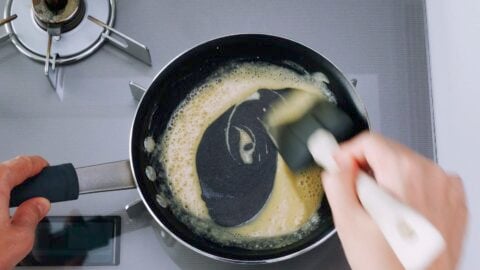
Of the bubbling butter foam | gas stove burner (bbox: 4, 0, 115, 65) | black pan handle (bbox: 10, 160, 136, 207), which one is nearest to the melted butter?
the bubbling butter foam

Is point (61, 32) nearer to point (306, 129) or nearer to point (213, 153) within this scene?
point (213, 153)

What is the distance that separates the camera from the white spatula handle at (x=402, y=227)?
462 millimetres

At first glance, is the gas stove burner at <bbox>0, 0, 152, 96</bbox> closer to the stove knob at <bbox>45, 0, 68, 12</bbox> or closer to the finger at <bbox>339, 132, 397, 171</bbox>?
the stove knob at <bbox>45, 0, 68, 12</bbox>

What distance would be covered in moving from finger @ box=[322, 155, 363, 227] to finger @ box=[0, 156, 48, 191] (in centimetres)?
35

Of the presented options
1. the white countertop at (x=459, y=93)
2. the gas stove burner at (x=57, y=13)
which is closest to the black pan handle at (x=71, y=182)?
the gas stove burner at (x=57, y=13)

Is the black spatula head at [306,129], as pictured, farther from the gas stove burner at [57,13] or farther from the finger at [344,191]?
the gas stove burner at [57,13]

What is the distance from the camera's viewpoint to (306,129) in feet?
2.30

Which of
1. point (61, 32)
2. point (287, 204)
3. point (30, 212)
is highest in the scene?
point (61, 32)

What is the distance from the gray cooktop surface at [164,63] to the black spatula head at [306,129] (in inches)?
5.3

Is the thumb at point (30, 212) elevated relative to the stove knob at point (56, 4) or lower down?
lower down

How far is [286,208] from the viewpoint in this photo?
0.81m

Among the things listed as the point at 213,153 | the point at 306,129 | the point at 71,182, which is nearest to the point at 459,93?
the point at 306,129

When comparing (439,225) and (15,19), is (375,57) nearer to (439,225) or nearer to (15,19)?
(439,225)

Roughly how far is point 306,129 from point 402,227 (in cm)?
24
